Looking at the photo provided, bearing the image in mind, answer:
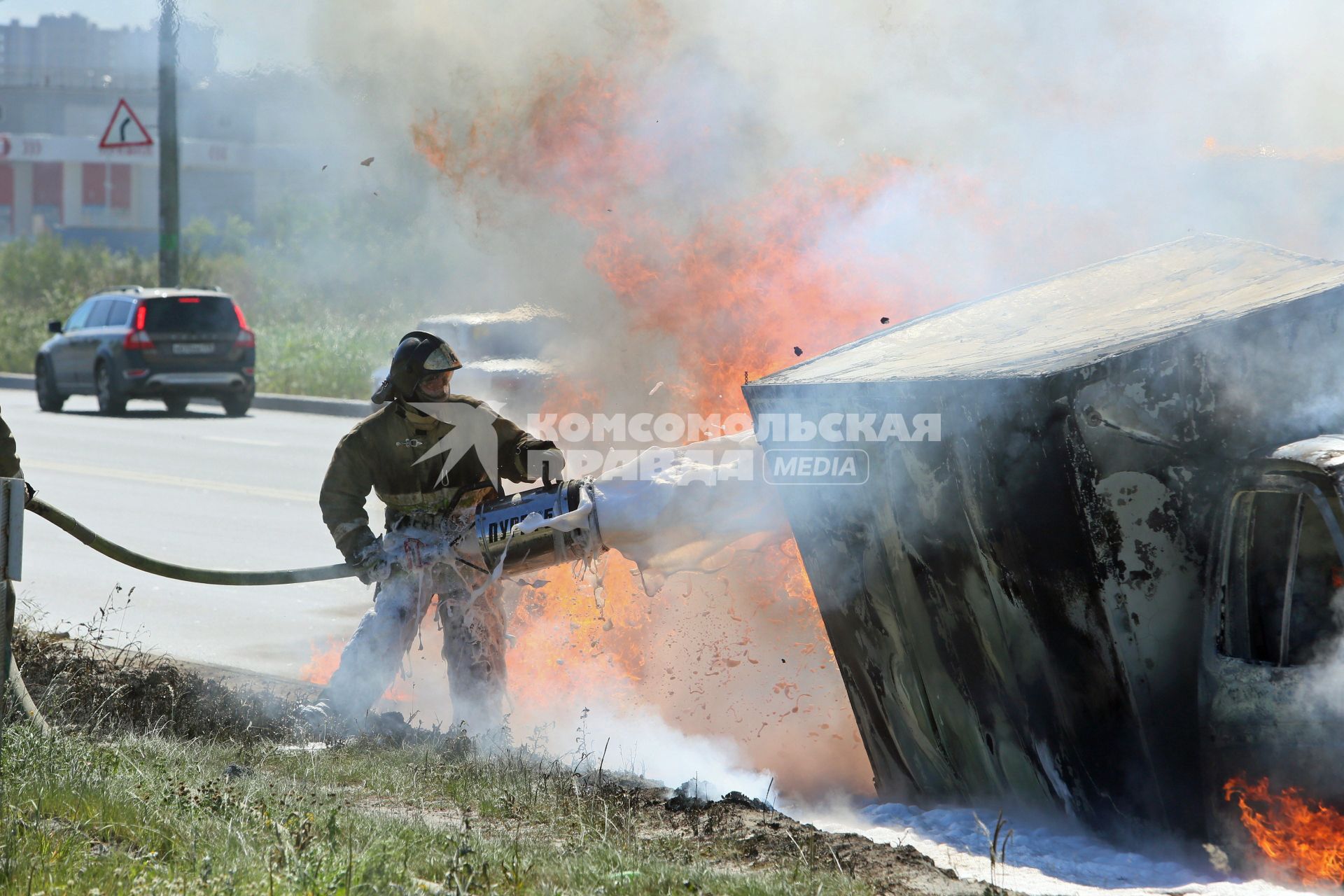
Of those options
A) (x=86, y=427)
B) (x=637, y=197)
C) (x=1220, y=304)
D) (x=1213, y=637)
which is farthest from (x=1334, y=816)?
(x=86, y=427)

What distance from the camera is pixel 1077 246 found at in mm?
8023

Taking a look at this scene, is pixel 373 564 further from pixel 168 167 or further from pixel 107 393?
pixel 168 167

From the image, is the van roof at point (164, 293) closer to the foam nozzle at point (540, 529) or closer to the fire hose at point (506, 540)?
the fire hose at point (506, 540)

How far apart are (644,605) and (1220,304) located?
344 centimetres

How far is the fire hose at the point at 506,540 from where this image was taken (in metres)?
5.10

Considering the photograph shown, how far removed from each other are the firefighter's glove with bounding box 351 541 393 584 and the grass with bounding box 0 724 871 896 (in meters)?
0.83

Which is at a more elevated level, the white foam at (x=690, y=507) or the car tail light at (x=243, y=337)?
the car tail light at (x=243, y=337)

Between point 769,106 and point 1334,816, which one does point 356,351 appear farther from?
point 1334,816

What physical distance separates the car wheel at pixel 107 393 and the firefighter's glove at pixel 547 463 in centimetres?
1570

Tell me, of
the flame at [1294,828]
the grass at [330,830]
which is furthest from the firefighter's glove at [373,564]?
the flame at [1294,828]

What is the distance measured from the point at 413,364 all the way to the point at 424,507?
0.57 m

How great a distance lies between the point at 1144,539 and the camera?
3.48m

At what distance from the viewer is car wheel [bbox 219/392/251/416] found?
19688 mm

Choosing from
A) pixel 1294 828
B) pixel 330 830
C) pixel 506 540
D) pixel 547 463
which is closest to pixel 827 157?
pixel 547 463
